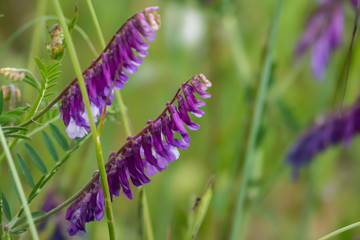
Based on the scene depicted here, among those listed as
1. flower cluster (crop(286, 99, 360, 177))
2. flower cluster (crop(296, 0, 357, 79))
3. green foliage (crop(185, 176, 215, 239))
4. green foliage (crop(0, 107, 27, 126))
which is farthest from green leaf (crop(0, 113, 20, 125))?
flower cluster (crop(296, 0, 357, 79))

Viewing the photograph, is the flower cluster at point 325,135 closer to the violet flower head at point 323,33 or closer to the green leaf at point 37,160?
the violet flower head at point 323,33

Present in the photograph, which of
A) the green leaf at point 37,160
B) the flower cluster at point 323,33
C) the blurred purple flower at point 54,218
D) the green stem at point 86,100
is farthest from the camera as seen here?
the flower cluster at point 323,33

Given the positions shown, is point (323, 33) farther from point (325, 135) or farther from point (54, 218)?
point (54, 218)

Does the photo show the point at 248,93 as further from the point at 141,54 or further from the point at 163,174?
the point at 141,54

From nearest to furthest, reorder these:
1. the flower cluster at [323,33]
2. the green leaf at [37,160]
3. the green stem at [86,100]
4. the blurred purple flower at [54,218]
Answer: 1. the green stem at [86,100]
2. the green leaf at [37,160]
3. the blurred purple flower at [54,218]
4. the flower cluster at [323,33]

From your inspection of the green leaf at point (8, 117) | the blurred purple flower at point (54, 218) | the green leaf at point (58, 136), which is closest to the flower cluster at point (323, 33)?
the blurred purple flower at point (54, 218)

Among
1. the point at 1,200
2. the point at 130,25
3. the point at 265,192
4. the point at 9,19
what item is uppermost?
the point at 9,19

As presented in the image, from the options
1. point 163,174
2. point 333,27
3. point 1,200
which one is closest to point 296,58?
point 333,27

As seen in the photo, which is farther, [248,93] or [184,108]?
[248,93]
